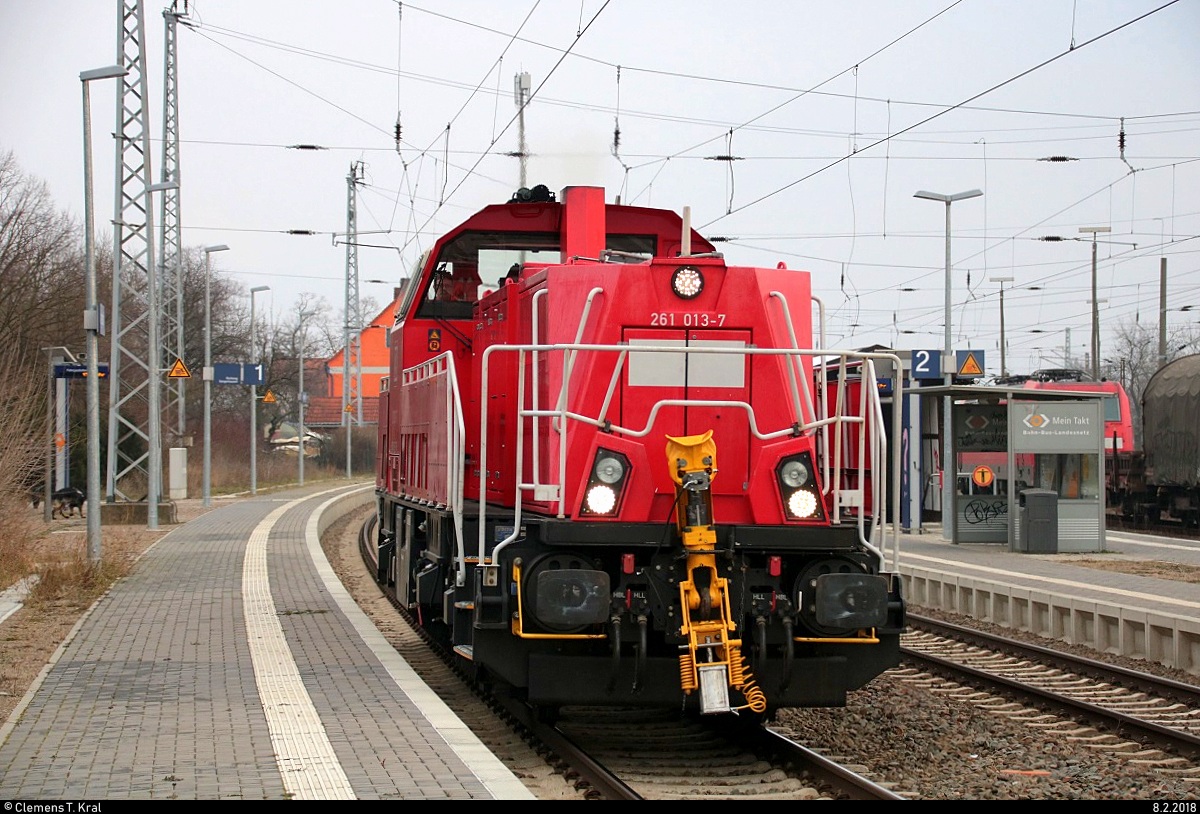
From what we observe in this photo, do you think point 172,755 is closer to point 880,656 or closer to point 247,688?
point 247,688

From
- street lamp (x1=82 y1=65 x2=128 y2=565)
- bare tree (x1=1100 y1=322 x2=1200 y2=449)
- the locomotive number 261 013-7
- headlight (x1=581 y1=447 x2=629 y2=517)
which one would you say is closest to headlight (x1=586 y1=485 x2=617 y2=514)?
headlight (x1=581 y1=447 x2=629 y2=517)

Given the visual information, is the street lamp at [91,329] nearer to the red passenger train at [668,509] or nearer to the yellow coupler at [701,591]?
the red passenger train at [668,509]

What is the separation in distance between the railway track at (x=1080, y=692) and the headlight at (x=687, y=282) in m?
4.23

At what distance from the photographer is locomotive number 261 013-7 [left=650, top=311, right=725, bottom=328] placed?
812cm

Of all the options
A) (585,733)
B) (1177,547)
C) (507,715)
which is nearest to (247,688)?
(507,715)

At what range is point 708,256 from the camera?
329 inches

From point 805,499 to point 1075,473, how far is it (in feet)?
50.9

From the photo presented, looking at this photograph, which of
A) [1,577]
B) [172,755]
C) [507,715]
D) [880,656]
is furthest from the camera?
[1,577]

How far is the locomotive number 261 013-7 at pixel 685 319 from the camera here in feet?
26.6

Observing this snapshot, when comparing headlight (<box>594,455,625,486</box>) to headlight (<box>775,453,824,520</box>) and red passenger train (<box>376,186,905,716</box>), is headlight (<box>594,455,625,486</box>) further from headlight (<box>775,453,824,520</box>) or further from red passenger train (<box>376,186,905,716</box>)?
headlight (<box>775,453,824,520</box>)

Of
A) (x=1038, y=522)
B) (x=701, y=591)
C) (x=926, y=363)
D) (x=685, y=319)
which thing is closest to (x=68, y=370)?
(x=926, y=363)

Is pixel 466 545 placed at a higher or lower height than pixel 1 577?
higher

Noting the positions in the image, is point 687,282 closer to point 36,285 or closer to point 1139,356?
point 36,285

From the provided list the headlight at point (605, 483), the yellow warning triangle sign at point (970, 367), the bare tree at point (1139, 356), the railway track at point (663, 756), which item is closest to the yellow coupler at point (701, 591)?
the headlight at point (605, 483)
